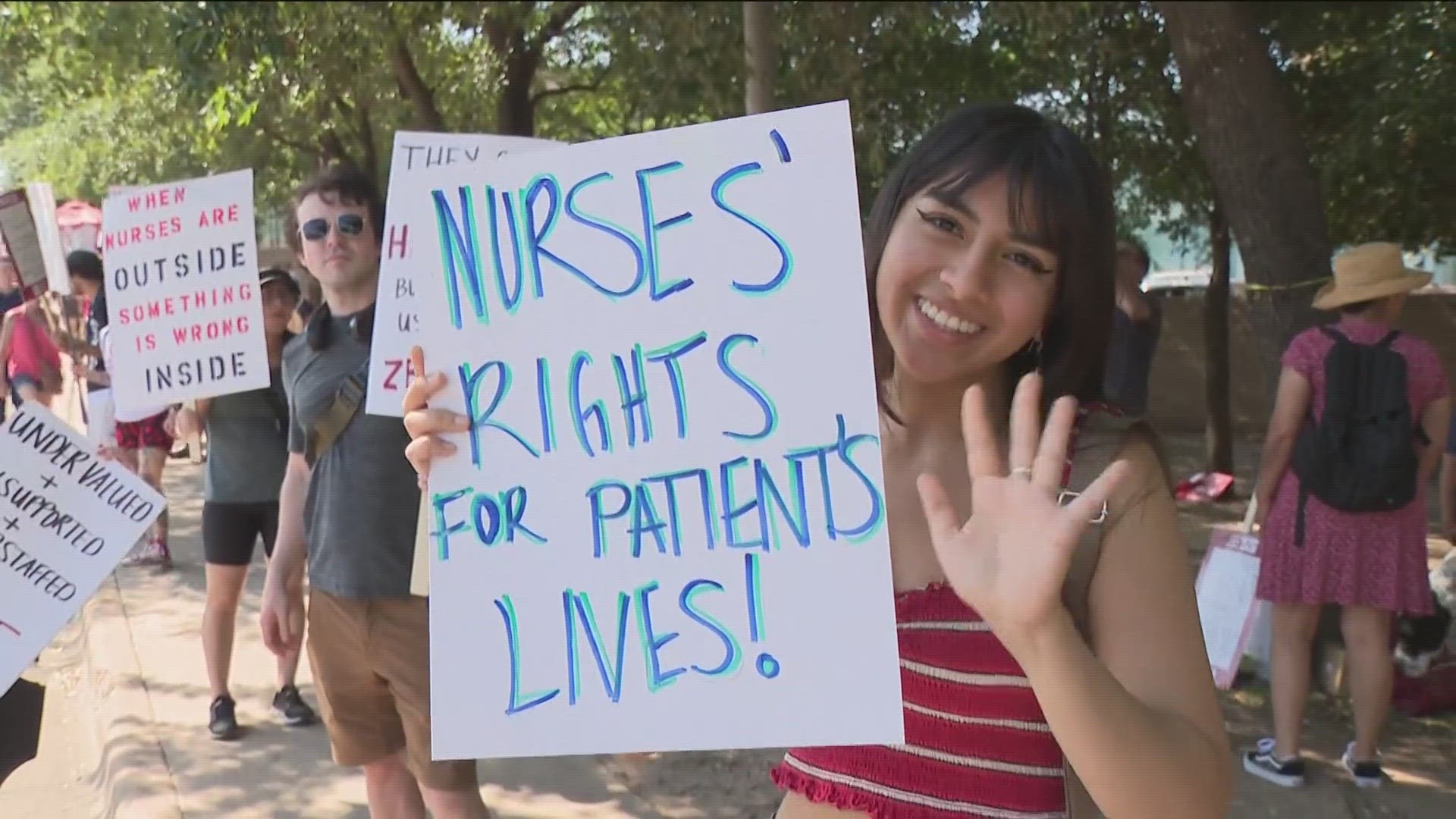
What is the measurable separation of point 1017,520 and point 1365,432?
3165 millimetres

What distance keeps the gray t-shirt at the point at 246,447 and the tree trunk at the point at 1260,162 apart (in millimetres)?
4112

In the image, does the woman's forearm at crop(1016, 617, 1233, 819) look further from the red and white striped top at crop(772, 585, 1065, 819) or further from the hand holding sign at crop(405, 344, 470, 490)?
the hand holding sign at crop(405, 344, 470, 490)

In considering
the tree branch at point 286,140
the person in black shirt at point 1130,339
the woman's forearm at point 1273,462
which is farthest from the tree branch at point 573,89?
the woman's forearm at point 1273,462

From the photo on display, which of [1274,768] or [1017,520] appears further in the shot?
[1274,768]

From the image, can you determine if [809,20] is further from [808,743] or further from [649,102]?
[808,743]

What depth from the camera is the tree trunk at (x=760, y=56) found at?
5.19 m

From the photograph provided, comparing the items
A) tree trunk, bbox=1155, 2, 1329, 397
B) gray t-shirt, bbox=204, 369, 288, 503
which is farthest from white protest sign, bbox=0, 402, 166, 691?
tree trunk, bbox=1155, 2, 1329, 397

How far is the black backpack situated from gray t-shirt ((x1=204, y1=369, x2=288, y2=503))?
3.54 metres

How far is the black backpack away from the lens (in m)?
3.74

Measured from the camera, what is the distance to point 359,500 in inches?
109

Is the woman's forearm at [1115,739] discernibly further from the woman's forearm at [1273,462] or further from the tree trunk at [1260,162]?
the tree trunk at [1260,162]

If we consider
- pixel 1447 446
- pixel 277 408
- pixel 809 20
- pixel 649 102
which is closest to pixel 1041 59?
pixel 809 20

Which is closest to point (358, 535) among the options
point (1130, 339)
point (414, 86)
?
point (1130, 339)

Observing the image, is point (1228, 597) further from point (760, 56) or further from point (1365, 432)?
point (760, 56)
